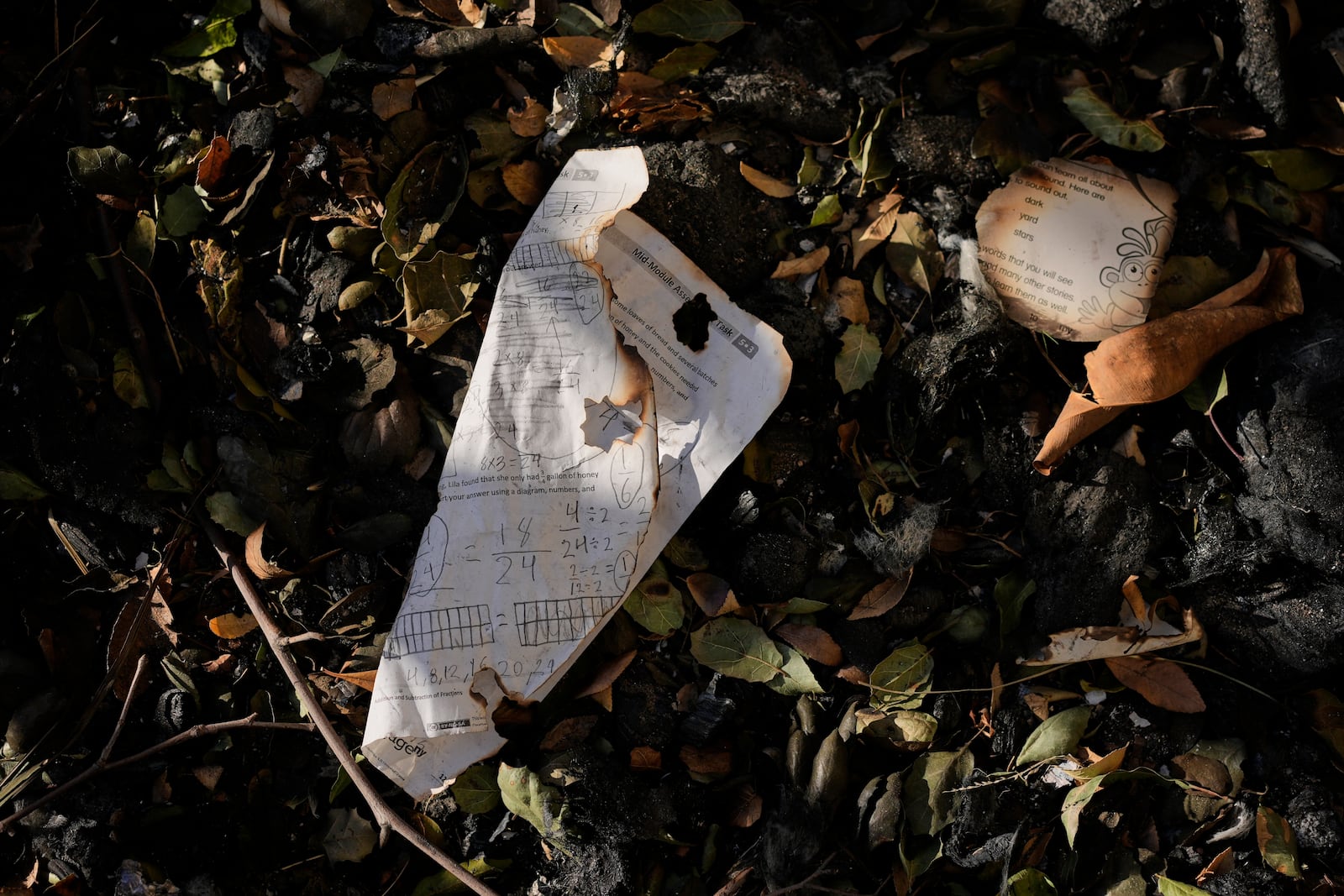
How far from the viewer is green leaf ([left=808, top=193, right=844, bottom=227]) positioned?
150cm

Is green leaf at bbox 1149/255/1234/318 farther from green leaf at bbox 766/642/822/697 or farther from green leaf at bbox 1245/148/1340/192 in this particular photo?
green leaf at bbox 766/642/822/697

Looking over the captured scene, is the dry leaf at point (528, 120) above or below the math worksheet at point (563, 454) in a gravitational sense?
above

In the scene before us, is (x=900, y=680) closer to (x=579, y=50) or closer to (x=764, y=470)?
(x=764, y=470)

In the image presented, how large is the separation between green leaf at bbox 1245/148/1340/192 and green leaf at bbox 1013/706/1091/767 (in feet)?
2.95

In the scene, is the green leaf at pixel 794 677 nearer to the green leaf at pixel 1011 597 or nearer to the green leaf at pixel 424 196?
the green leaf at pixel 1011 597

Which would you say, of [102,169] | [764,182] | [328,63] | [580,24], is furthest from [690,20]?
[102,169]

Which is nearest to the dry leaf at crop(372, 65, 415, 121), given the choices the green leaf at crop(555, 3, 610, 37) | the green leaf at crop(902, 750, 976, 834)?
the green leaf at crop(555, 3, 610, 37)

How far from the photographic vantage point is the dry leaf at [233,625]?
1459 millimetres

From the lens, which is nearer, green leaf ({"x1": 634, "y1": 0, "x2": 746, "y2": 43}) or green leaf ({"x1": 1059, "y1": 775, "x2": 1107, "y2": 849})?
green leaf ({"x1": 1059, "y1": 775, "x2": 1107, "y2": 849})

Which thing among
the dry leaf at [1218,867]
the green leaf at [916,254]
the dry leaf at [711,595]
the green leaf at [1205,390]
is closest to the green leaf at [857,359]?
the green leaf at [916,254]

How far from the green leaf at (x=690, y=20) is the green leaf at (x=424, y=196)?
37 centimetres

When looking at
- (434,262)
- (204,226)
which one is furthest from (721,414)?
(204,226)

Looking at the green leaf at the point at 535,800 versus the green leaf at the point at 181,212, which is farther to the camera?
the green leaf at the point at 181,212

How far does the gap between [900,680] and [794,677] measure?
16 centimetres
